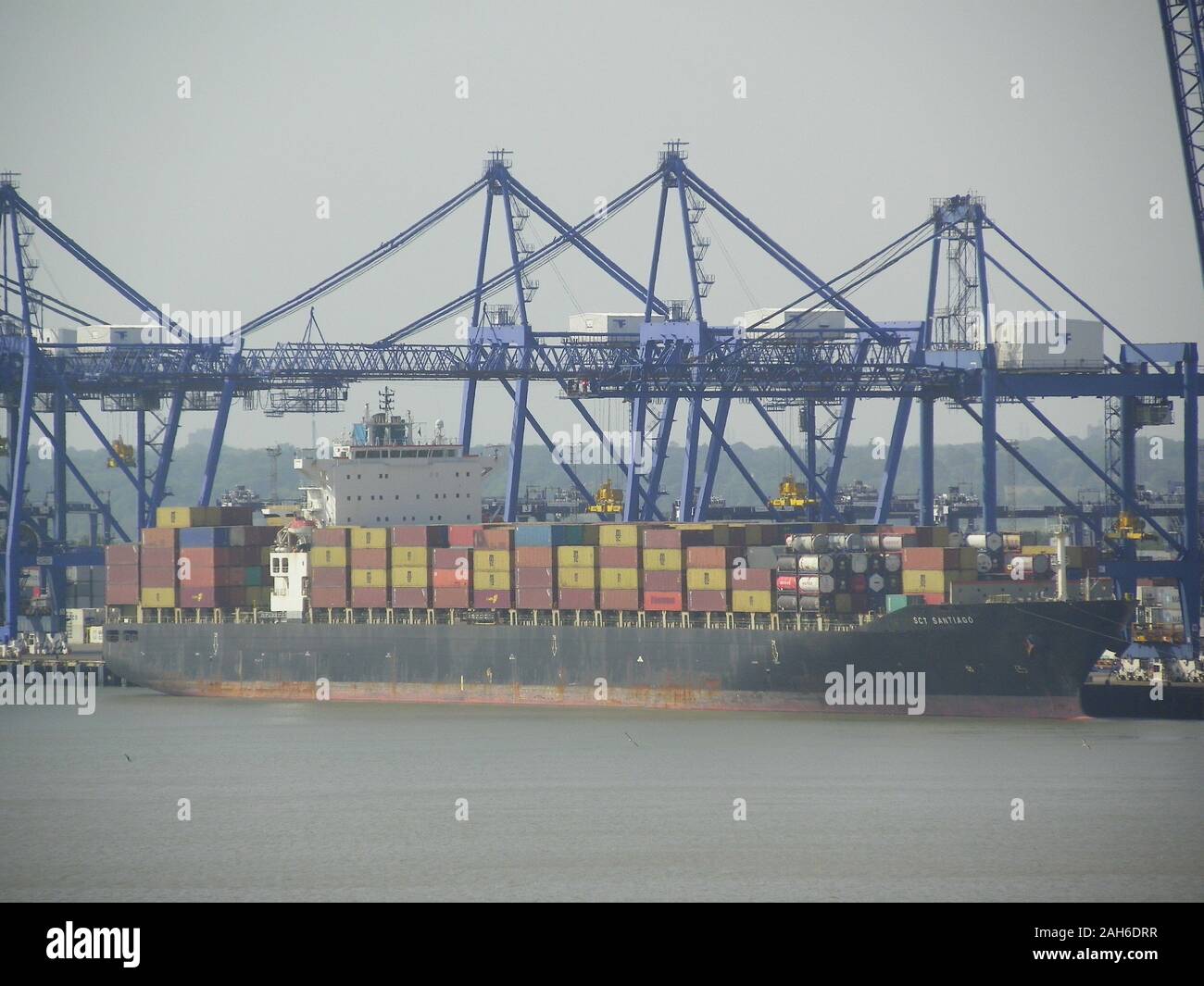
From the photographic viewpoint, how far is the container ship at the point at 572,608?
57.3 meters

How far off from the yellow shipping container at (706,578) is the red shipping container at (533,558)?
508 centimetres

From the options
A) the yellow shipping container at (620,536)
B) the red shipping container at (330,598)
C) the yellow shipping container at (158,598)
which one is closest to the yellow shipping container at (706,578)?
the yellow shipping container at (620,536)

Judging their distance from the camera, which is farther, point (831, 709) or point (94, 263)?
point (94, 263)

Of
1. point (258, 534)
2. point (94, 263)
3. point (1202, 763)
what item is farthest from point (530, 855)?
point (94, 263)

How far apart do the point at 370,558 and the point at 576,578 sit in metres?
8.24

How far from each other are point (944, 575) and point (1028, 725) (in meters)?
5.24

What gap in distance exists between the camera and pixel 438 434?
244 feet

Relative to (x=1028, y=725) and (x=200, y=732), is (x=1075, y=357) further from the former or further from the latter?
(x=200, y=732)

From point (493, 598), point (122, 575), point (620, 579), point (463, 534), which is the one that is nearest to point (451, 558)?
point (463, 534)

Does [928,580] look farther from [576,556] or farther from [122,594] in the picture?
[122,594]

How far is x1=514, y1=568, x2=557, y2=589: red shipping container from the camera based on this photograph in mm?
64625

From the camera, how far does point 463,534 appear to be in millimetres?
67125

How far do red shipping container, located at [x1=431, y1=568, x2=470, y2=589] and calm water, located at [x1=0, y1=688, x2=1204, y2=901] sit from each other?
265 inches
